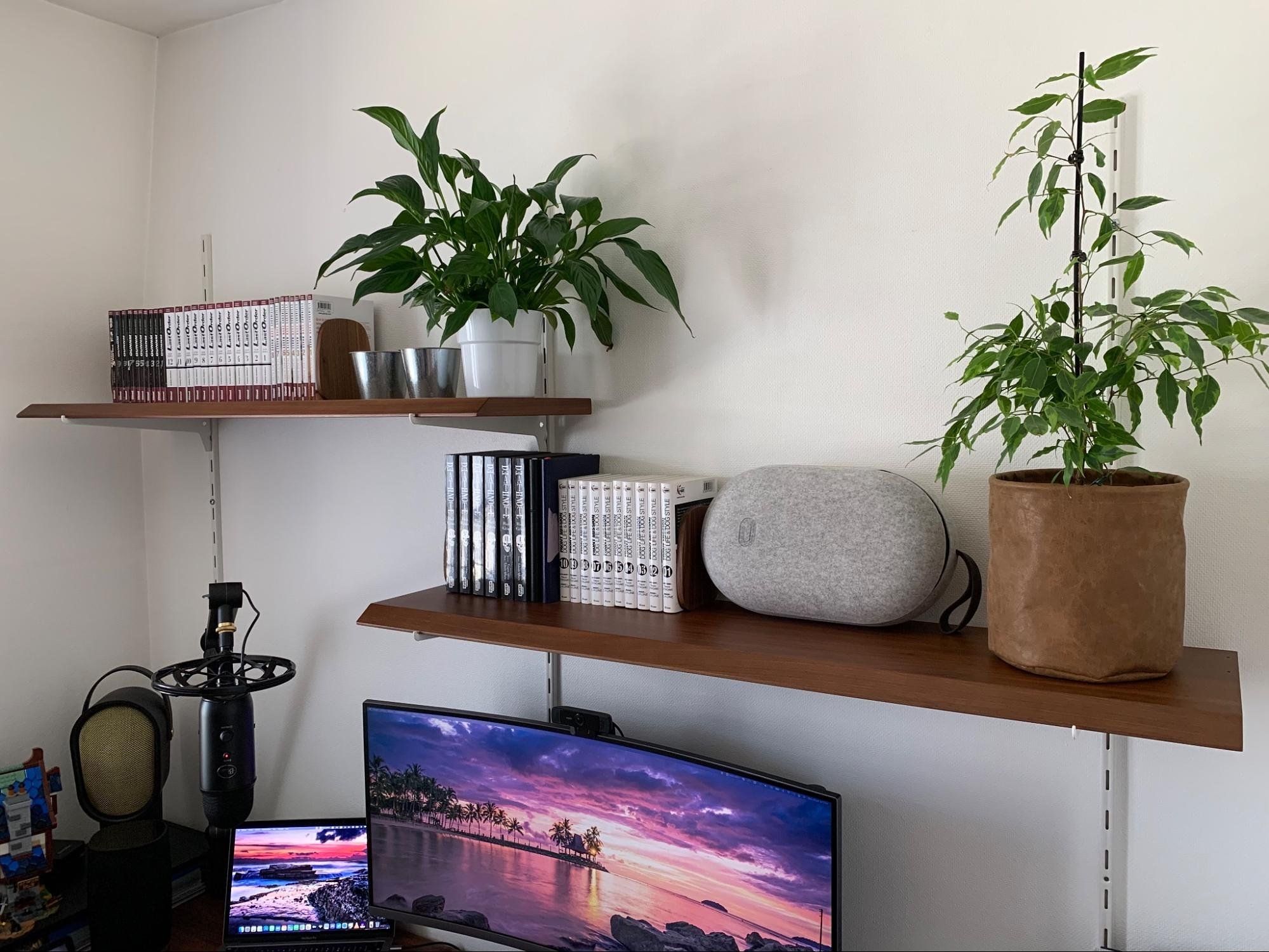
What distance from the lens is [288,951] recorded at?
1649 millimetres

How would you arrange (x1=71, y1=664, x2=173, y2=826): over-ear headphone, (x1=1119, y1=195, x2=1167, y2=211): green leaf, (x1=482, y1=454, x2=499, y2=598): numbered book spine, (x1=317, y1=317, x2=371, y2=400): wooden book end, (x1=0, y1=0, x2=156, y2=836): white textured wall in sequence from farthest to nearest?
1. (x1=0, y1=0, x2=156, y2=836): white textured wall
2. (x1=71, y1=664, x2=173, y2=826): over-ear headphone
3. (x1=317, y1=317, x2=371, y2=400): wooden book end
4. (x1=482, y1=454, x2=499, y2=598): numbered book spine
5. (x1=1119, y1=195, x2=1167, y2=211): green leaf

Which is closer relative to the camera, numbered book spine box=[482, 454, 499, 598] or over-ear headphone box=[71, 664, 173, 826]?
numbered book spine box=[482, 454, 499, 598]

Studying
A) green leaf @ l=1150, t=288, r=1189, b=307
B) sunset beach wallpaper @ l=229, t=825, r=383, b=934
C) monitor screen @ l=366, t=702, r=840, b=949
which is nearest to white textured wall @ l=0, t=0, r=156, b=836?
sunset beach wallpaper @ l=229, t=825, r=383, b=934

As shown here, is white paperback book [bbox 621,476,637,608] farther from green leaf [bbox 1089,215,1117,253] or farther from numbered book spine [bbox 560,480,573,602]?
green leaf [bbox 1089,215,1117,253]

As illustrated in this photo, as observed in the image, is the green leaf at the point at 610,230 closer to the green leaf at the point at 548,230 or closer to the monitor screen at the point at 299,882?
the green leaf at the point at 548,230

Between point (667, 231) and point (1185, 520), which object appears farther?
point (667, 231)

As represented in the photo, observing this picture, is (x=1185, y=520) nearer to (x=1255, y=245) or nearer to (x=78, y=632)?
(x=1255, y=245)

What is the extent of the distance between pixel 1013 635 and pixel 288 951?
1.38 m

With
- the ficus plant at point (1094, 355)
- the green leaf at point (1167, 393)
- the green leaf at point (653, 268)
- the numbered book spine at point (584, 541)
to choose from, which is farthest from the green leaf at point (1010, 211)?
the numbered book spine at point (584, 541)

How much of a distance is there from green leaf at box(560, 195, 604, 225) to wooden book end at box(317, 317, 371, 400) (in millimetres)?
494

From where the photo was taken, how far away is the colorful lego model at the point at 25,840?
1.65 m

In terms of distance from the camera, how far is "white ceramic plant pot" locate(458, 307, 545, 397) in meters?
1.40

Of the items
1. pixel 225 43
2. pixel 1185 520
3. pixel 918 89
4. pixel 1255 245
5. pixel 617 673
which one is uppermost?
pixel 225 43

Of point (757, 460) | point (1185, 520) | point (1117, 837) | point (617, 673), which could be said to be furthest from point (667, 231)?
point (1117, 837)
